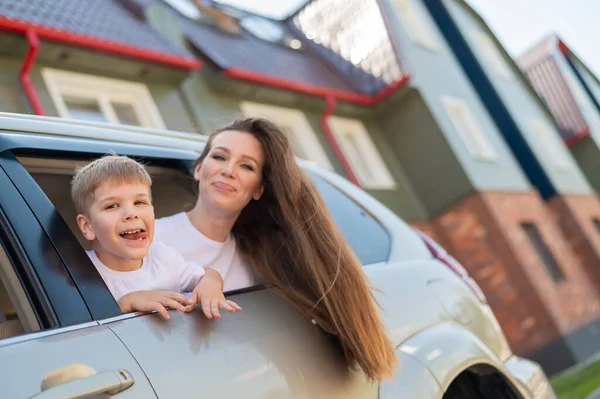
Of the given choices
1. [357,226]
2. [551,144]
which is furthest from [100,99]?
[551,144]

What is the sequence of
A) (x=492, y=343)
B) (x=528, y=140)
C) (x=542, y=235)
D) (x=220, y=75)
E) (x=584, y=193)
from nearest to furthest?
(x=492, y=343), (x=220, y=75), (x=542, y=235), (x=528, y=140), (x=584, y=193)

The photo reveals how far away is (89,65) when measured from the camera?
839 cm

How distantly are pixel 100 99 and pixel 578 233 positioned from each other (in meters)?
12.8

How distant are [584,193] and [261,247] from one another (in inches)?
702

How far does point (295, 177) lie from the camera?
2312 millimetres

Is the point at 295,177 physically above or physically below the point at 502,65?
below

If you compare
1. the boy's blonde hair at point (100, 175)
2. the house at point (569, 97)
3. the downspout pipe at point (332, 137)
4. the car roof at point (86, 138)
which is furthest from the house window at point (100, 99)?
the house at point (569, 97)

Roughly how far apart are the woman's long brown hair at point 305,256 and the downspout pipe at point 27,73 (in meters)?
5.65

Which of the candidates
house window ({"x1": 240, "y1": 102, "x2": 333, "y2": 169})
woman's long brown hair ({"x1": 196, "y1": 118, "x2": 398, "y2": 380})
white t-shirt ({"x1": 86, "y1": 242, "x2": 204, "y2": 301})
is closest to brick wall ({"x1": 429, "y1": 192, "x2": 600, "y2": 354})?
house window ({"x1": 240, "y1": 102, "x2": 333, "y2": 169})

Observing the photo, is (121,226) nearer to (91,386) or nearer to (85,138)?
(85,138)

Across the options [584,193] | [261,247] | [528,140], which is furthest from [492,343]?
[584,193]

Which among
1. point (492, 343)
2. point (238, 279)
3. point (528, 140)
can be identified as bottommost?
point (492, 343)

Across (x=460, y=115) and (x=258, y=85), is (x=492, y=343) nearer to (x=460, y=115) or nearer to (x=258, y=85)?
(x=258, y=85)

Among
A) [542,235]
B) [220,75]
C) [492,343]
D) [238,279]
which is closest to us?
[238,279]
